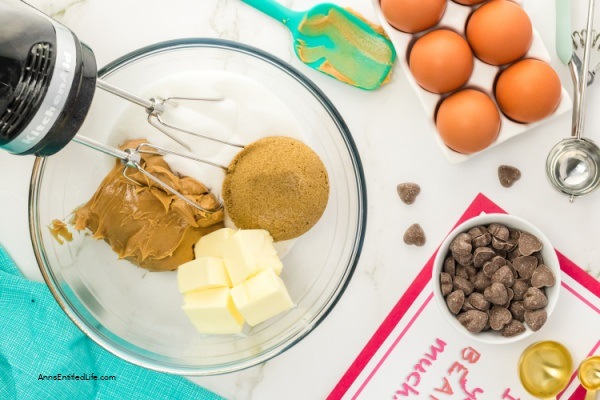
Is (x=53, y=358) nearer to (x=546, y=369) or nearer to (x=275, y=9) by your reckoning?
(x=275, y=9)

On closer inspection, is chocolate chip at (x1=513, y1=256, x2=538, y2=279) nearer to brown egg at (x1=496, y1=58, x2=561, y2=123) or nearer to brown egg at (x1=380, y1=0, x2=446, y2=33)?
brown egg at (x1=496, y1=58, x2=561, y2=123)

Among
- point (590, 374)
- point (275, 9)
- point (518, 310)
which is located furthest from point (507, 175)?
point (275, 9)

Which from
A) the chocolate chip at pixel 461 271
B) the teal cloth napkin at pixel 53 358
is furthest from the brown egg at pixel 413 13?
the teal cloth napkin at pixel 53 358

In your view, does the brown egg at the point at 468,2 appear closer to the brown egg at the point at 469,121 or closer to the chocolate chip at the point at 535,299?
the brown egg at the point at 469,121

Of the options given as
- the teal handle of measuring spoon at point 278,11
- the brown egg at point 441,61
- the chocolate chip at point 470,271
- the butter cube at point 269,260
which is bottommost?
the butter cube at point 269,260

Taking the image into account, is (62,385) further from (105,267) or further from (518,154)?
(518,154)

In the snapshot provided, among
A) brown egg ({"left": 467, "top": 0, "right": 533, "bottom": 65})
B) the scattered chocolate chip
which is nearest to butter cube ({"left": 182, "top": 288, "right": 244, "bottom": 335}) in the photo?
the scattered chocolate chip
